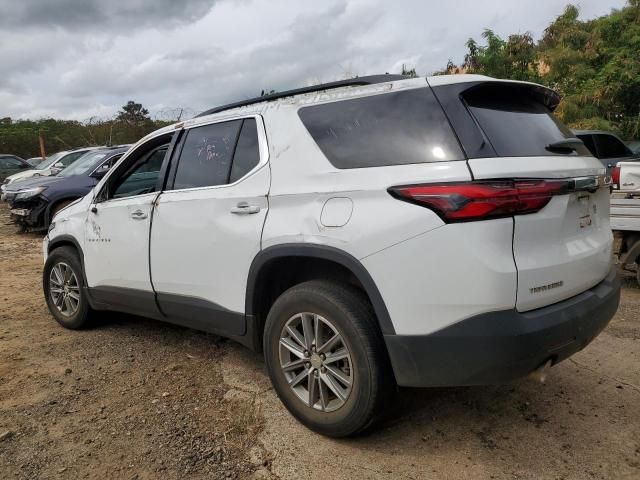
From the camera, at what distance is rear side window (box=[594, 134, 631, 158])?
9181 mm

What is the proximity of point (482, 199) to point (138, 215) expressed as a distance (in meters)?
2.59

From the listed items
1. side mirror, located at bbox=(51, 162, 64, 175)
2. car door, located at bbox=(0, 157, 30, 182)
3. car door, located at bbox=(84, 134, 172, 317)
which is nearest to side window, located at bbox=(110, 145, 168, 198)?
car door, located at bbox=(84, 134, 172, 317)

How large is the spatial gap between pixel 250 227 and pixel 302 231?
432 mm

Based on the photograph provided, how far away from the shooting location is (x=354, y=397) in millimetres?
2637

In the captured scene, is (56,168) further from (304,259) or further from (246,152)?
(304,259)

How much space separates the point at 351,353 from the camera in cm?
262

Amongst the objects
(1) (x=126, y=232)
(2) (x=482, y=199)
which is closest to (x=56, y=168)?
(1) (x=126, y=232)

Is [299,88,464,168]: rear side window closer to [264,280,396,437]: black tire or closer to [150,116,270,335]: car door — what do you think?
[150,116,270,335]: car door

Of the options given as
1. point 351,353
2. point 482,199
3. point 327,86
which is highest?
point 327,86

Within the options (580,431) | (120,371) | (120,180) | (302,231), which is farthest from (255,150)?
(580,431)

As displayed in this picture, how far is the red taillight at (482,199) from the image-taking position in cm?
227

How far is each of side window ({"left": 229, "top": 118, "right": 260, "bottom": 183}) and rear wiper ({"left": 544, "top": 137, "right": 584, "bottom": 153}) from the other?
1619 mm

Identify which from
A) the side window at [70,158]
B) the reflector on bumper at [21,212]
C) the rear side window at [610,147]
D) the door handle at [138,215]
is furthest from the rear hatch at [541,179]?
the side window at [70,158]

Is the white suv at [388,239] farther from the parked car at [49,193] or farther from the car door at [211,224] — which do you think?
the parked car at [49,193]
